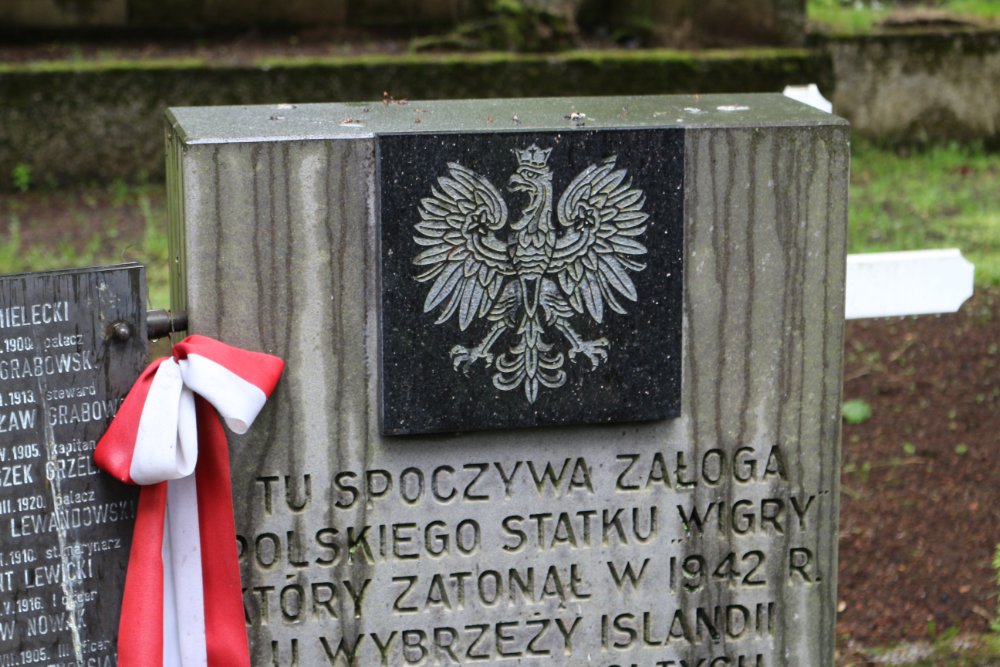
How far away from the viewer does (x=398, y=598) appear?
2754 millimetres

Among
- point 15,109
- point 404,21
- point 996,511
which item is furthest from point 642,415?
point 404,21

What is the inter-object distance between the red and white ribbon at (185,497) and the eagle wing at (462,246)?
312 millimetres

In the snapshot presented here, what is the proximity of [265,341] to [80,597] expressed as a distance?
1.76ft

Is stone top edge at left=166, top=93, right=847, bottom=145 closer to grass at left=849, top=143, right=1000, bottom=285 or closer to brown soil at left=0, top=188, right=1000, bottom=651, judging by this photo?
brown soil at left=0, top=188, right=1000, bottom=651

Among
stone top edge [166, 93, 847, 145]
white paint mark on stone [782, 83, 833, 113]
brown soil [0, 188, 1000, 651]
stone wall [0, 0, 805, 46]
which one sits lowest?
brown soil [0, 188, 1000, 651]

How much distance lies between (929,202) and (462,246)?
437cm

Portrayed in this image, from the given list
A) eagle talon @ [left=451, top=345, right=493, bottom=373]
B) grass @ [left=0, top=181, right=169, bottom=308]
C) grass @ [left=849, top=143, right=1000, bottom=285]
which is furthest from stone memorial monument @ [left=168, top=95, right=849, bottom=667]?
grass @ [left=849, top=143, right=1000, bottom=285]

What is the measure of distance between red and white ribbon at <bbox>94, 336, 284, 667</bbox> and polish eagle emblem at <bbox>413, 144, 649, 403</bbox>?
34 centimetres

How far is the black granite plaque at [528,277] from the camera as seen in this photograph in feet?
8.43

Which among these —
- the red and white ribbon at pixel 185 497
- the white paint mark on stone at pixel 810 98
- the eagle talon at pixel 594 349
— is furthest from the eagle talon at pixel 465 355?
the white paint mark on stone at pixel 810 98

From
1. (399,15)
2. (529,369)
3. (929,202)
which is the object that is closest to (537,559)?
(529,369)

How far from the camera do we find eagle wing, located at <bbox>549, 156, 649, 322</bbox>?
262 centimetres

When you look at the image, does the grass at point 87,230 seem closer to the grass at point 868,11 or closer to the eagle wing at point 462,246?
the eagle wing at point 462,246

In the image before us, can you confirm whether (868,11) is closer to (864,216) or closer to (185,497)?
(864,216)
